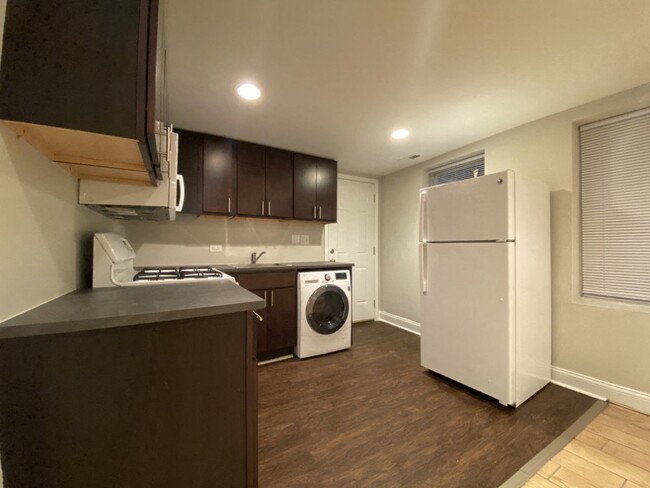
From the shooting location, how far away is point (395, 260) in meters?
3.97

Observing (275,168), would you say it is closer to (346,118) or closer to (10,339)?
(346,118)

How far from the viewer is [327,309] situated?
2.96 m

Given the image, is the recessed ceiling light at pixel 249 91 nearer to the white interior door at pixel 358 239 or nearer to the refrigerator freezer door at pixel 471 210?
the refrigerator freezer door at pixel 471 210

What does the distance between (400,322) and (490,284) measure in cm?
215

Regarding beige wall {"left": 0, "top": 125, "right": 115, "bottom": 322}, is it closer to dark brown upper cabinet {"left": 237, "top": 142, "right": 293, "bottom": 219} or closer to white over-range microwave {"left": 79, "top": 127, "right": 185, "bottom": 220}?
white over-range microwave {"left": 79, "top": 127, "right": 185, "bottom": 220}

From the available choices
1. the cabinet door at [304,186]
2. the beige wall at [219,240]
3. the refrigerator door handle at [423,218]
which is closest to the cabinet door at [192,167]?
the beige wall at [219,240]

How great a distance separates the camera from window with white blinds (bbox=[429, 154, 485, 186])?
2.99 meters

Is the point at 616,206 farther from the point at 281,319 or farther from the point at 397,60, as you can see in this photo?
the point at 281,319

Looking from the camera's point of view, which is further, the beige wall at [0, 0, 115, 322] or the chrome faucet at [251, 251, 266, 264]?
the chrome faucet at [251, 251, 266, 264]

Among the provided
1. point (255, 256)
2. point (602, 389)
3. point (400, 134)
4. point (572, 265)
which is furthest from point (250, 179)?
point (602, 389)

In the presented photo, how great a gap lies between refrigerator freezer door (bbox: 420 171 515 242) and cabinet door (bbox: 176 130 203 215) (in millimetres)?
2259

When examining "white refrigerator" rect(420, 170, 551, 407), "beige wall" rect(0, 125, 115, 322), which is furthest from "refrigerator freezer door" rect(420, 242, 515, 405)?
"beige wall" rect(0, 125, 115, 322)

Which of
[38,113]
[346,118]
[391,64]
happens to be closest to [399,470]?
[38,113]

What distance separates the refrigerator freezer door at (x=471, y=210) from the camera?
6.01 feet
